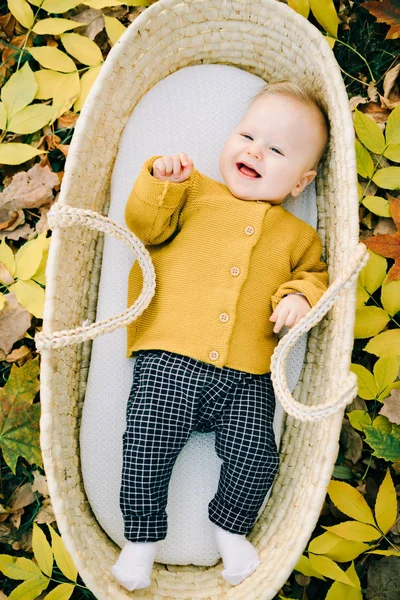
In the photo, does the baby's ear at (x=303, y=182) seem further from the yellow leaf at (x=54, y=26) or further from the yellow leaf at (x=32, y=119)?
the yellow leaf at (x=54, y=26)

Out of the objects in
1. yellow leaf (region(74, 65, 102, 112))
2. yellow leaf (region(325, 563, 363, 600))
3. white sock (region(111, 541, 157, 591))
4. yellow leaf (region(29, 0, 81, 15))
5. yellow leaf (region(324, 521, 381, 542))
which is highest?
yellow leaf (region(29, 0, 81, 15))

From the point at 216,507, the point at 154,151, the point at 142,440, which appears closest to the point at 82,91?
the point at 154,151

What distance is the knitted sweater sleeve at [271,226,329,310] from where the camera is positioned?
1.49 m

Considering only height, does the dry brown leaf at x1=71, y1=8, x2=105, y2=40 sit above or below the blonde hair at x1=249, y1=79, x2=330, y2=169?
below

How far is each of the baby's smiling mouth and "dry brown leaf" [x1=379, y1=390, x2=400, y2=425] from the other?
0.73 meters

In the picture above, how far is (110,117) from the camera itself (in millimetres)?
1689

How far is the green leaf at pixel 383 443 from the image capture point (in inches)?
63.6

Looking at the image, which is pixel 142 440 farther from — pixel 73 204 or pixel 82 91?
pixel 82 91

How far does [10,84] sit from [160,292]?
87cm

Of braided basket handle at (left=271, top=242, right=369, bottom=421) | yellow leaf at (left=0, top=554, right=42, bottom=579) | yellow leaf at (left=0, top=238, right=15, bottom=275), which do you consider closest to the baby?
braided basket handle at (left=271, top=242, right=369, bottom=421)

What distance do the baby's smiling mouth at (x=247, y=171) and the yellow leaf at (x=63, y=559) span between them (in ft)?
3.62

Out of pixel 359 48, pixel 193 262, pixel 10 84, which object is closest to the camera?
pixel 193 262

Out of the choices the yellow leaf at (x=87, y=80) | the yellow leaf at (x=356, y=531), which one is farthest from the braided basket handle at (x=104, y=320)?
the yellow leaf at (x=356, y=531)

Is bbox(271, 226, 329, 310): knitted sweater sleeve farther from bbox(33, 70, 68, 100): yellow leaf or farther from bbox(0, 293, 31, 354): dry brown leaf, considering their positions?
bbox(33, 70, 68, 100): yellow leaf
